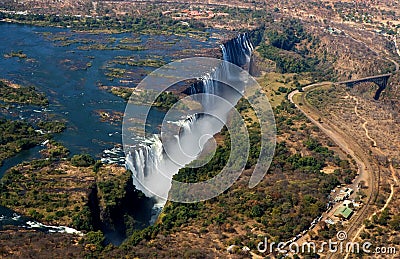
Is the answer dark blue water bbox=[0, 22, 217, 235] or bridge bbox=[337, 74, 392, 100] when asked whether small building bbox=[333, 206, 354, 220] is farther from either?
bridge bbox=[337, 74, 392, 100]

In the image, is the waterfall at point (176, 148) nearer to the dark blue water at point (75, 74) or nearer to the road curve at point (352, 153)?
the dark blue water at point (75, 74)

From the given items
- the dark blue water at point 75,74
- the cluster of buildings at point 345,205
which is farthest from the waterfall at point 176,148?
the cluster of buildings at point 345,205

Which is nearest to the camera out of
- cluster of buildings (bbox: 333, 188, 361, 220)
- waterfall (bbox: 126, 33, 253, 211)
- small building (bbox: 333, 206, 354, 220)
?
small building (bbox: 333, 206, 354, 220)

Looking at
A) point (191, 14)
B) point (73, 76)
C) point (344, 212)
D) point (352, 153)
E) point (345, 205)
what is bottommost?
point (352, 153)

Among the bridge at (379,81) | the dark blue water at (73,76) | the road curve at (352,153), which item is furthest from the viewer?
the bridge at (379,81)

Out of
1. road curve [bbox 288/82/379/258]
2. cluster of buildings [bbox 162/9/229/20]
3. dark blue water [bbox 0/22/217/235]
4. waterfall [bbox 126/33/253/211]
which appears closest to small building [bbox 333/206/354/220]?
road curve [bbox 288/82/379/258]

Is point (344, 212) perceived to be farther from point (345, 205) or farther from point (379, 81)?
point (379, 81)

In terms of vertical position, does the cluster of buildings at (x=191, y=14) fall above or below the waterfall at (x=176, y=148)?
above

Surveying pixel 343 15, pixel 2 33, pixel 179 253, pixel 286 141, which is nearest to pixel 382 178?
pixel 286 141

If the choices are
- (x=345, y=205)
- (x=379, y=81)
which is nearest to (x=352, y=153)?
(x=345, y=205)
